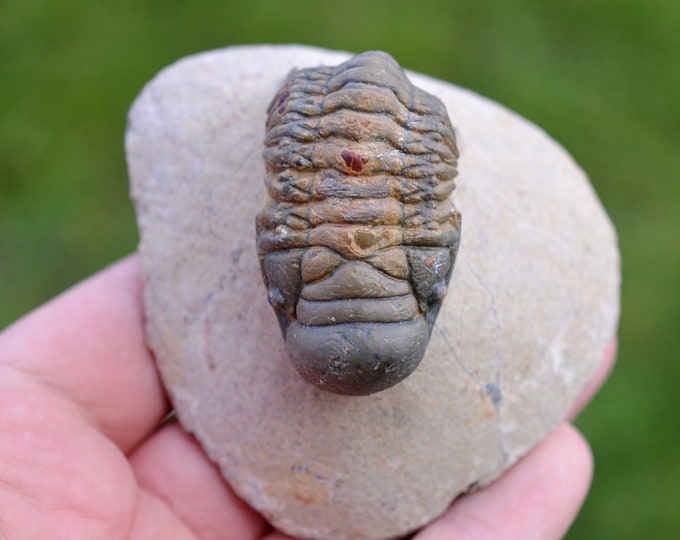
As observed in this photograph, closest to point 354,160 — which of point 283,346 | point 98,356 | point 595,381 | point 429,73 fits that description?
point 283,346

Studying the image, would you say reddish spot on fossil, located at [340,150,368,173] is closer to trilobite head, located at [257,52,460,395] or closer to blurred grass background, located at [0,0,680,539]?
trilobite head, located at [257,52,460,395]

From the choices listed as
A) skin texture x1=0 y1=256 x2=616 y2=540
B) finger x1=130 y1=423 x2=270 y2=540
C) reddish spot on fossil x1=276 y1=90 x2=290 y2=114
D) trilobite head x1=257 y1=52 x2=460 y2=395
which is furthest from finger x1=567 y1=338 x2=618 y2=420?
reddish spot on fossil x1=276 y1=90 x2=290 y2=114

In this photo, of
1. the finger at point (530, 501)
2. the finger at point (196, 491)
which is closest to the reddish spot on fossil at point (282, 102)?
the finger at point (196, 491)

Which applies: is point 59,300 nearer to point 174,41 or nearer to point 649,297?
point 174,41

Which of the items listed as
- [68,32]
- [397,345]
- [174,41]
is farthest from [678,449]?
[68,32]

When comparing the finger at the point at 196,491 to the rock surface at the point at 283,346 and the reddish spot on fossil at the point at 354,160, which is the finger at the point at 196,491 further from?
the reddish spot on fossil at the point at 354,160

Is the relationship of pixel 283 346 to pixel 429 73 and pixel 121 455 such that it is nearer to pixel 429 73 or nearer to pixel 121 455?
pixel 121 455
